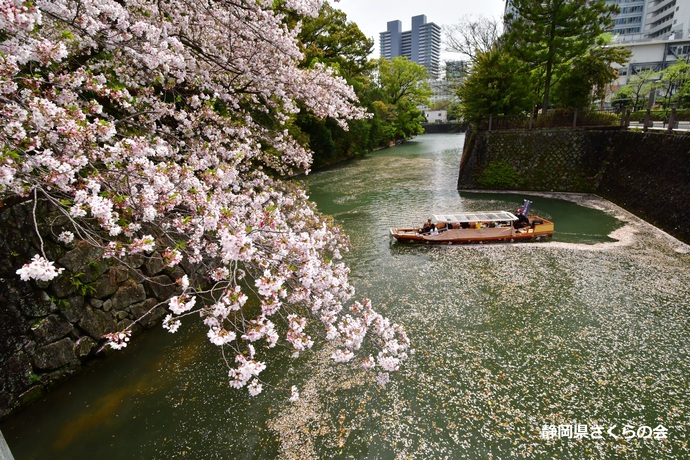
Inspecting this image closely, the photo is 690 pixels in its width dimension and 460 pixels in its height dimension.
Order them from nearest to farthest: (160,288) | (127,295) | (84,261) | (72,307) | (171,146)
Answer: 1. (171,146)
2. (72,307)
3. (84,261)
4. (127,295)
5. (160,288)

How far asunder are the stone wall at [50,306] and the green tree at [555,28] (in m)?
23.3

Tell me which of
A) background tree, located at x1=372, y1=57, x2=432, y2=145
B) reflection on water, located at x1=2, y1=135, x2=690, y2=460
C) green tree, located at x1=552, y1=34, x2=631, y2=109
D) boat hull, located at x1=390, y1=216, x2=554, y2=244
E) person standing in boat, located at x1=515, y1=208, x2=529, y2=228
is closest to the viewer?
reflection on water, located at x1=2, y1=135, x2=690, y2=460

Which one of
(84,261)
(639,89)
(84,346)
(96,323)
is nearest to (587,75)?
(639,89)

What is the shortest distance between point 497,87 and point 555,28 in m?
4.18

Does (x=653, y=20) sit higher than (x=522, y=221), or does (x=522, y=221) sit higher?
(x=653, y=20)

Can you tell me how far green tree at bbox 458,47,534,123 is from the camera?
21953mm

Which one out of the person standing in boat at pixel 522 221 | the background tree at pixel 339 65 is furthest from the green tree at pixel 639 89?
the person standing in boat at pixel 522 221

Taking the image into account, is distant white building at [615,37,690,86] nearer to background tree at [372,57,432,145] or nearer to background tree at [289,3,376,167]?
background tree at [372,57,432,145]

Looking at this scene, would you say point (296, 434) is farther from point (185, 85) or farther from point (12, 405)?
point (185, 85)

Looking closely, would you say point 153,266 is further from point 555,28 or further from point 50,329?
point 555,28

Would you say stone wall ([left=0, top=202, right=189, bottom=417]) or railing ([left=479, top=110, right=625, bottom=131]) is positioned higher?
railing ([left=479, top=110, right=625, bottom=131])

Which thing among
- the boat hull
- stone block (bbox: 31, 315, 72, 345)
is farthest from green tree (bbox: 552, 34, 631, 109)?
stone block (bbox: 31, 315, 72, 345)

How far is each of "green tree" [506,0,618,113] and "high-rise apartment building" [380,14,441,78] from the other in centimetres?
16421

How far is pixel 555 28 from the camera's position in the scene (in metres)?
20.7
